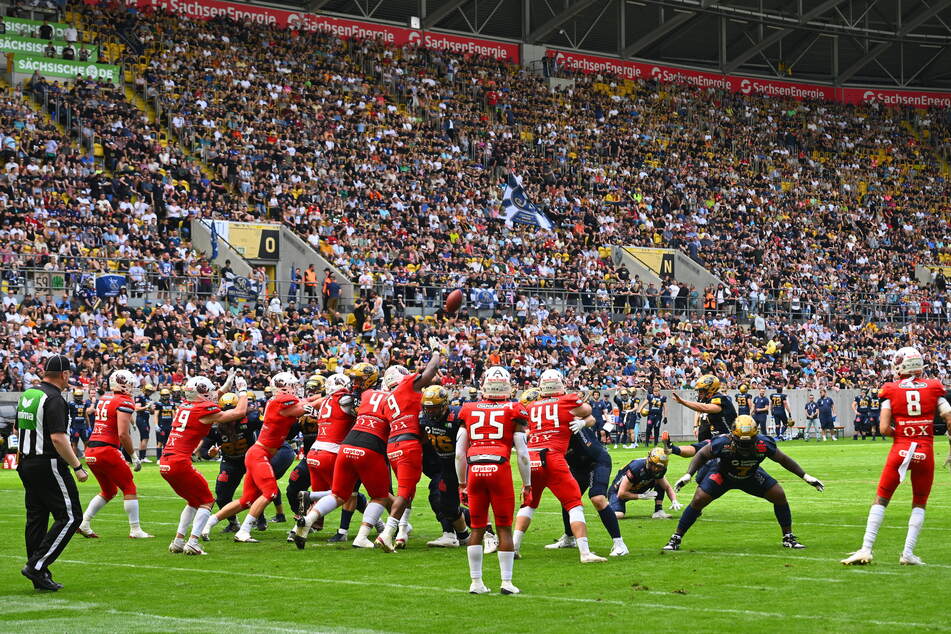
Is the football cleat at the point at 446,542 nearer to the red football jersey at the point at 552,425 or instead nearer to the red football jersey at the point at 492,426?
the red football jersey at the point at 552,425

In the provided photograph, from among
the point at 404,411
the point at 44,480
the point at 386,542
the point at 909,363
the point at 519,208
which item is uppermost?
the point at 519,208

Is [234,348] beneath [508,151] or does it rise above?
beneath

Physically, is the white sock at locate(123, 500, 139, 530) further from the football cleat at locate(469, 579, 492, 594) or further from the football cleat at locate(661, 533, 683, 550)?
the football cleat at locate(661, 533, 683, 550)

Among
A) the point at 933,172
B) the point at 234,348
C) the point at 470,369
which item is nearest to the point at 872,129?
the point at 933,172

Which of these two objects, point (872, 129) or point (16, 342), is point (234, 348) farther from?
point (872, 129)

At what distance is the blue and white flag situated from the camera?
4578 centimetres

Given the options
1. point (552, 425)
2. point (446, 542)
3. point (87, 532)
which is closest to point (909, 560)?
point (552, 425)

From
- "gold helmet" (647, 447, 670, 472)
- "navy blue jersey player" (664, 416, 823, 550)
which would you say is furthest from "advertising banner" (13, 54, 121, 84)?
"navy blue jersey player" (664, 416, 823, 550)

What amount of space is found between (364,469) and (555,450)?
2.30 m

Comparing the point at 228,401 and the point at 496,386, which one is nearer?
the point at 496,386

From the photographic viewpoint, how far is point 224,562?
1328 centimetres

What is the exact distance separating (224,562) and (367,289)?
25044 mm

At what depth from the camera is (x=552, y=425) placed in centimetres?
1310

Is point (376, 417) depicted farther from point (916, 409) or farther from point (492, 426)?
point (916, 409)
